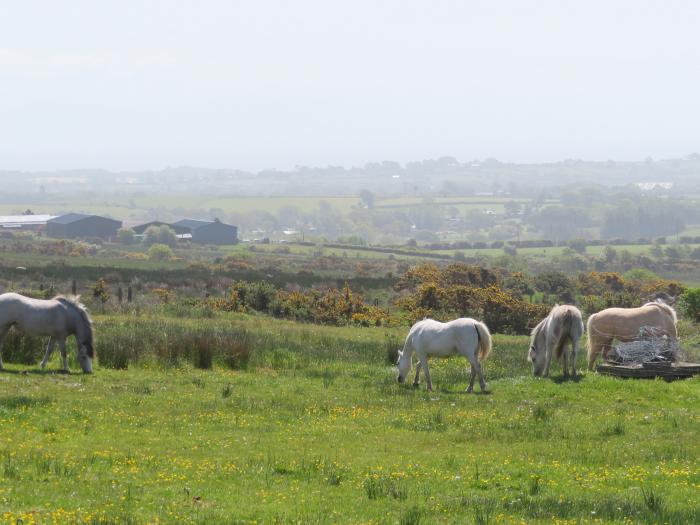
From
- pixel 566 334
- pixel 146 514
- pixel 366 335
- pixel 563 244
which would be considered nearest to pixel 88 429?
pixel 146 514

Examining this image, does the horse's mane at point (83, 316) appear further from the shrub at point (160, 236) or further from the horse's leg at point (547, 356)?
the shrub at point (160, 236)

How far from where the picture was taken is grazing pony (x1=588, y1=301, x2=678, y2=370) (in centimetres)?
2531

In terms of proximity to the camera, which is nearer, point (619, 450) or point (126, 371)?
point (619, 450)

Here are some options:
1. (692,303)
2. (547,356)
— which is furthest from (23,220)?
(547,356)

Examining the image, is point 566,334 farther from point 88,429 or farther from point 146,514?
point 146,514

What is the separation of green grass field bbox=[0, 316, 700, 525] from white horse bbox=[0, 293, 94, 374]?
66 cm

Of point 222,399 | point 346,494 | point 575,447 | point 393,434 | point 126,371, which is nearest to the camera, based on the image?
point 346,494

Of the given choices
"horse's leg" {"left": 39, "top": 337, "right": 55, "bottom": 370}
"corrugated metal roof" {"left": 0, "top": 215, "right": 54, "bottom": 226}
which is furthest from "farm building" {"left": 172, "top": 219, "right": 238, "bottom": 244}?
"horse's leg" {"left": 39, "top": 337, "right": 55, "bottom": 370}

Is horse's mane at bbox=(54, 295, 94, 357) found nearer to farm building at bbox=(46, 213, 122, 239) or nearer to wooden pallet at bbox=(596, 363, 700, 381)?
wooden pallet at bbox=(596, 363, 700, 381)

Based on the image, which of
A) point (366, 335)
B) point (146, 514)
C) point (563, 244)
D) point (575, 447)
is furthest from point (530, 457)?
point (563, 244)

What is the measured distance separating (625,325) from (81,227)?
133484 mm

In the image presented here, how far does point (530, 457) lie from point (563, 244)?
16167cm

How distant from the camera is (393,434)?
16.5 meters

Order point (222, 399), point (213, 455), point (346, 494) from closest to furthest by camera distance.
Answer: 1. point (346, 494)
2. point (213, 455)
3. point (222, 399)
